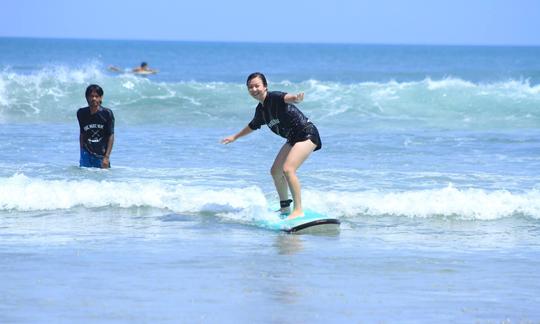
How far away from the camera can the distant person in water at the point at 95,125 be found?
1088 cm

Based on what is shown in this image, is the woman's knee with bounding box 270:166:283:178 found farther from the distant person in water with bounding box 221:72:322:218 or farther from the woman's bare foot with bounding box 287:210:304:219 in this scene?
the woman's bare foot with bounding box 287:210:304:219

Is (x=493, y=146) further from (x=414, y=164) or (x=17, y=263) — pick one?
(x=17, y=263)

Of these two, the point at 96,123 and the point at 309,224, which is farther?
the point at 96,123

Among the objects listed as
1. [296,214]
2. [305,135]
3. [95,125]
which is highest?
[95,125]

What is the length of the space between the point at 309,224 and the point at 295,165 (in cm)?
56

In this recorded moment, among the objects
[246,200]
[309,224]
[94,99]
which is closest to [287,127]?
[309,224]

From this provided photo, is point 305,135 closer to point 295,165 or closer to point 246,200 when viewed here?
point 295,165

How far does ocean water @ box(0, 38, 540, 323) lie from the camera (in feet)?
19.3

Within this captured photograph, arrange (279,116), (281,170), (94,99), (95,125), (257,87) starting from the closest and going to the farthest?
1. (257,87)
2. (279,116)
3. (281,170)
4. (94,99)
5. (95,125)

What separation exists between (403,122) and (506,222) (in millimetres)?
10738

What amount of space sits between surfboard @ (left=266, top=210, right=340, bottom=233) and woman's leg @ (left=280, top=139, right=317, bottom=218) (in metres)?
0.10

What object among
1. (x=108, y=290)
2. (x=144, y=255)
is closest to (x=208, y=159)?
(x=144, y=255)

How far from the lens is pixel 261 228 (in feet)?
29.1

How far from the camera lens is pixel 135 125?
19562 mm
